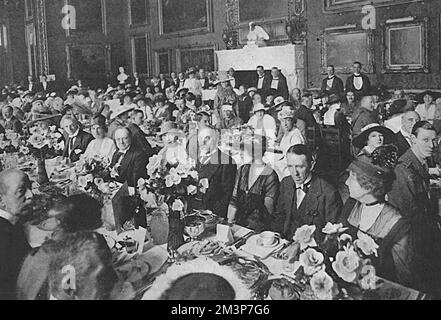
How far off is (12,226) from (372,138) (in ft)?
11.4

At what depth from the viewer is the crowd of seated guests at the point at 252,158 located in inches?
200

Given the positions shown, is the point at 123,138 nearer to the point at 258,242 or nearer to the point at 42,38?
the point at 42,38

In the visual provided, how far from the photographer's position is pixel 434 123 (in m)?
5.12

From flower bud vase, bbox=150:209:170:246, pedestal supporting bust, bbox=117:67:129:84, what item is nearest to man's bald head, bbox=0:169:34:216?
flower bud vase, bbox=150:209:170:246

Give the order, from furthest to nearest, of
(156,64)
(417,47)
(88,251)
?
(156,64), (88,251), (417,47)

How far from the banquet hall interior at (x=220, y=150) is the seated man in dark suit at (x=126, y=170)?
0.05 feet

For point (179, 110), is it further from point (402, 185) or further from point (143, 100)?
point (402, 185)

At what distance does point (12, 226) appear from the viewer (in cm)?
549

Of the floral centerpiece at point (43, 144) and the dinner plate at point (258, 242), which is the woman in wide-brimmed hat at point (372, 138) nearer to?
the dinner plate at point (258, 242)

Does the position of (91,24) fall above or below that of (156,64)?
above

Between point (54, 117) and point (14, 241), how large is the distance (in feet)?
4.14
